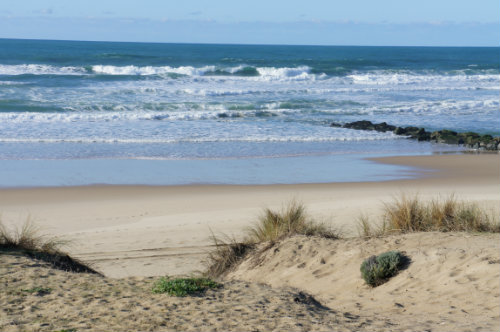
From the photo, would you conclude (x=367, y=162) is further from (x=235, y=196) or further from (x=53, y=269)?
(x=53, y=269)

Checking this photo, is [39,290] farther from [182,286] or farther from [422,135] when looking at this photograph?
[422,135]

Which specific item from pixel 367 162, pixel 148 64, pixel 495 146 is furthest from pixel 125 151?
pixel 148 64

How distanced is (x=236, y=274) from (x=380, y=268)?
167 centimetres

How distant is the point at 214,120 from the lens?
25.6 metres

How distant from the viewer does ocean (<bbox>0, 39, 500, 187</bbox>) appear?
15.4m

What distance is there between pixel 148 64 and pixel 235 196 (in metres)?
42.8

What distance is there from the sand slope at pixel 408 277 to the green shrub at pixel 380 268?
91mm

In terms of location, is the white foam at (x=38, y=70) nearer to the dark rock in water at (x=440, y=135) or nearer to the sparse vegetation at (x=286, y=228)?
the dark rock in water at (x=440, y=135)

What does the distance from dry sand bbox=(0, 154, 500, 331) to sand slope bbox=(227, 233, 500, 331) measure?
0.4 inches

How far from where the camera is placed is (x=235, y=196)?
12.3m

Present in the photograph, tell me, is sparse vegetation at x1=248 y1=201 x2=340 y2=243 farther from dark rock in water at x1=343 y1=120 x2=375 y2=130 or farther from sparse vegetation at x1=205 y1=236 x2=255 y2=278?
dark rock in water at x1=343 y1=120 x2=375 y2=130

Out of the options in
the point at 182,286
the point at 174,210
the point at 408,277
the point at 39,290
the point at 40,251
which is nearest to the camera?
the point at 39,290

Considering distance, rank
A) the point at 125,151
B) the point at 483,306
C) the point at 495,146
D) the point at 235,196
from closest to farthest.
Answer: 1. the point at 483,306
2. the point at 235,196
3. the point at 125,151
4. the point at 495,146

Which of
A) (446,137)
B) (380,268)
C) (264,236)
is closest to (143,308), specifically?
(380,268)
